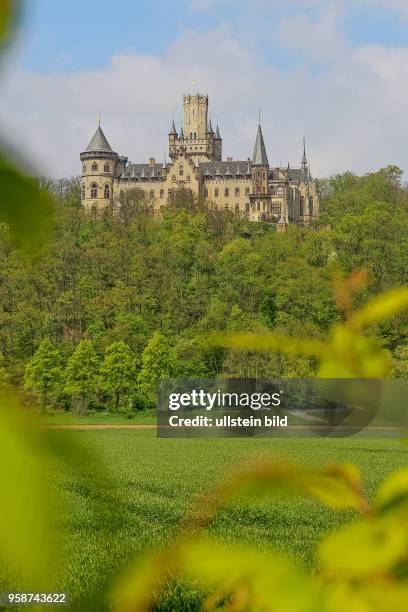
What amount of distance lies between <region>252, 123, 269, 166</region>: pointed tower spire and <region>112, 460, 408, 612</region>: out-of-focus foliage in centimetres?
7463

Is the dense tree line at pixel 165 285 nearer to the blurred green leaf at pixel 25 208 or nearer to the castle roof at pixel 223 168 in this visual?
the castle roof at pixel 223 168

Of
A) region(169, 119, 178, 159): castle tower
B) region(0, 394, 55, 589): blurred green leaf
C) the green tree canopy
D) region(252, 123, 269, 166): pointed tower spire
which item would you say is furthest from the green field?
region(169, 119, 178, 159): castle tower

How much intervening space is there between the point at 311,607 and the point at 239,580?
42mm

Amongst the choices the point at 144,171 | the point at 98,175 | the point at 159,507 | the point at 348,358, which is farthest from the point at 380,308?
the point at 144,171

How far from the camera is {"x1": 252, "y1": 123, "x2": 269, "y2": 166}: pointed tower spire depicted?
74.3 meters

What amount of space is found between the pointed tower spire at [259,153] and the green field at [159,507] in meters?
47.5

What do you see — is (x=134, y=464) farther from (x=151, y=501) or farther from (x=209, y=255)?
(x=209, y=255)

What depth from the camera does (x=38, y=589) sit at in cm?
37

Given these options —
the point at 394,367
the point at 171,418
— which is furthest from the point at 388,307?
the point at 171,418

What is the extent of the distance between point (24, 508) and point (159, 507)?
390 inches

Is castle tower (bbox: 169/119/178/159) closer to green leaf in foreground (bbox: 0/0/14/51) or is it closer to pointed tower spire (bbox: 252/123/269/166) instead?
pointed tower spire (bbox: 252/123/269/166)

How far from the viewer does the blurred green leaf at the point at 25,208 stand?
15.1 inches

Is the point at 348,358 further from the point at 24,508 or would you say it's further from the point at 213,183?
the point at 213,183

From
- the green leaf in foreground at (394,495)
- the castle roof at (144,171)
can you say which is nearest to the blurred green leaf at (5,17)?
the green leaf in foreground at (394,495)
